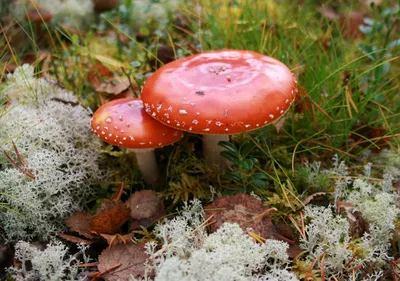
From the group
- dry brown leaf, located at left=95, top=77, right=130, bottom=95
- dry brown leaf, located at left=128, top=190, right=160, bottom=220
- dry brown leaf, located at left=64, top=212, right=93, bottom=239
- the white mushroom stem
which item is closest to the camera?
dry brown leaf, located at left=64, top=212, right=93, bottom=239

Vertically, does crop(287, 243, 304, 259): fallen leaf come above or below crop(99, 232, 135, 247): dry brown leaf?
below

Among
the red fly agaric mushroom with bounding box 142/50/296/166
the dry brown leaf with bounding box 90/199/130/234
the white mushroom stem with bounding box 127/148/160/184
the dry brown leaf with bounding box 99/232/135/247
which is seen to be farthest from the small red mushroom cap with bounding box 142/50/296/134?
the dry brown leaf with bounding box 99/232/135/247

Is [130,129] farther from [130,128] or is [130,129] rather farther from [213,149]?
[213,149]

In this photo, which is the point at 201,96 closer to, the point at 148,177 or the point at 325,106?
the point at 148,177

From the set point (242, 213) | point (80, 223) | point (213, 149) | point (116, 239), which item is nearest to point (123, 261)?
point (116, 239)

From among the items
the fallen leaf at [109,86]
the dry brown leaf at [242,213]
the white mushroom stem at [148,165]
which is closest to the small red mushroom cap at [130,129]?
the white mushroom stem at [148,165]

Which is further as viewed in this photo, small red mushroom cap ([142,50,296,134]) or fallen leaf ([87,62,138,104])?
fallen leaf ([87,62,138,104])

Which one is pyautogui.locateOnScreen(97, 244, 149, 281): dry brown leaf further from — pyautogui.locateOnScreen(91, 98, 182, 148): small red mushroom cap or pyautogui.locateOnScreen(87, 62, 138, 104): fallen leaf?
pyautogui.locateOnScreen(87, 62, 138, 104): fallen leaf
